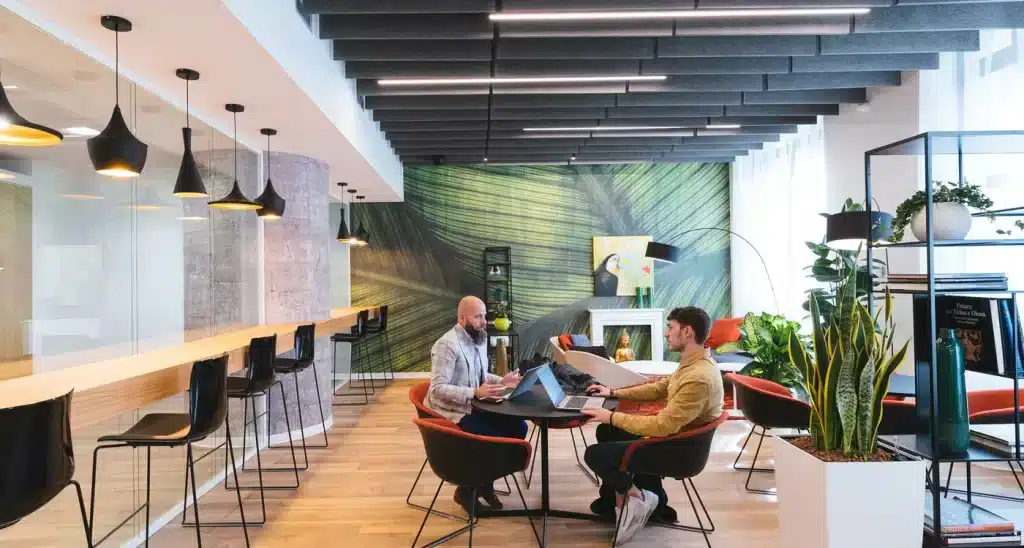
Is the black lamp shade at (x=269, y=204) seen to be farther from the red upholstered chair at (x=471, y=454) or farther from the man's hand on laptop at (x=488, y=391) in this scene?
the red upholstered chair at (x=471, y=454)

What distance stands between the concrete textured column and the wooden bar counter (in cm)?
154

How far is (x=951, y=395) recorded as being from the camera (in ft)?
8.06

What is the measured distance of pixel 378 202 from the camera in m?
9.56

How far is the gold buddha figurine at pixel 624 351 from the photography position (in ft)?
24.0

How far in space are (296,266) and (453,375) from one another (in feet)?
9.10

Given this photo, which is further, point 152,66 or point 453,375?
point 453,375

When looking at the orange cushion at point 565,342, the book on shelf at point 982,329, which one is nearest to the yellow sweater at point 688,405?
the book on shelf at point 982,329

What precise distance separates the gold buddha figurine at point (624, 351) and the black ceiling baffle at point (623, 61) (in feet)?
8.48

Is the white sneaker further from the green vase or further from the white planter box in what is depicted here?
the green vase

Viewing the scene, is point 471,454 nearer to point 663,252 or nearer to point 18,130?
point 18,130

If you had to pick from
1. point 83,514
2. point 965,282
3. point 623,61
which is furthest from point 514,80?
point 83,514

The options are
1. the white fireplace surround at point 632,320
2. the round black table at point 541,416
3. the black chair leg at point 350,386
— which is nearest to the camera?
the round black table at point 541,416

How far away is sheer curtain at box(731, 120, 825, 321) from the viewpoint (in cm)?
721

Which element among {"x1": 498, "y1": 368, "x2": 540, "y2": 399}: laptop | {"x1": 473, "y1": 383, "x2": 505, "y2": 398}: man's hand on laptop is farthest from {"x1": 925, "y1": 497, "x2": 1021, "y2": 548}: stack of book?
{"x1": 473, "y1": 383, "x2": 505, "y2": 398}: man's hand on laptop
